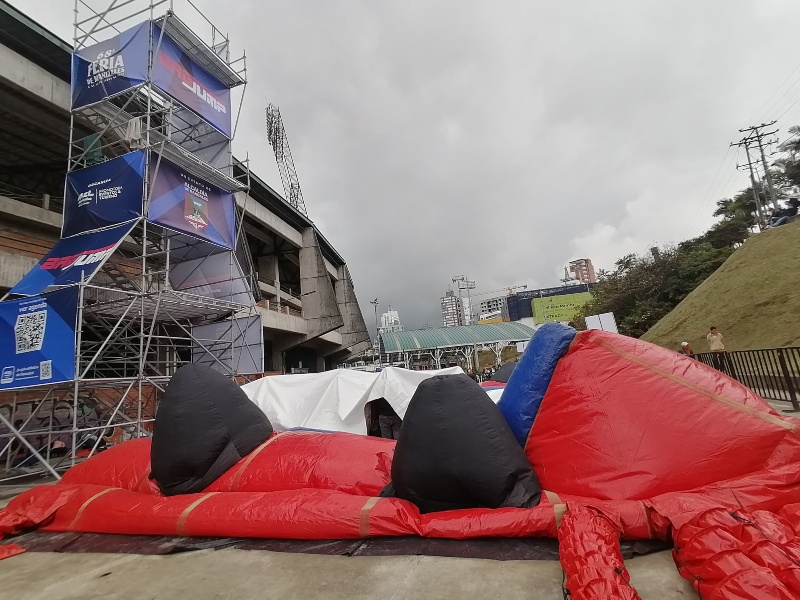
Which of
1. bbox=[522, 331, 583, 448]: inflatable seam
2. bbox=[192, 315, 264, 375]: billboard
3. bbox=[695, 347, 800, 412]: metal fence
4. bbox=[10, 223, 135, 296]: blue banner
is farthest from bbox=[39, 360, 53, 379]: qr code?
bbox=[695, 347, 800, 412]: metal fence

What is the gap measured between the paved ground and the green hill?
16.1 meters

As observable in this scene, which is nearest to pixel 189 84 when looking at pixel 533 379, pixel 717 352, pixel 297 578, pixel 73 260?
pixel 73 260

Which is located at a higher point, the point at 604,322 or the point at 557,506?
the point at 604,322

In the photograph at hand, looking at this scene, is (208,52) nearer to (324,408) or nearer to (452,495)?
(324,408)

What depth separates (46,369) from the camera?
5.91m

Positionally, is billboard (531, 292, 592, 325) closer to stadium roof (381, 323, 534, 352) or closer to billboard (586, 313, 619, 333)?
stadium roof (381, 323, 534, 352)

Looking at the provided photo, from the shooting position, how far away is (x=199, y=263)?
10734mm

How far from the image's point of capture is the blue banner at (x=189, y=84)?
29.2ft

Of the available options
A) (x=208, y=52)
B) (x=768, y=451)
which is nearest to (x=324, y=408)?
(x=768, y=451)

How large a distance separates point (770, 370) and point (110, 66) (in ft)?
49.1

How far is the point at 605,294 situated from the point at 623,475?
2888cm

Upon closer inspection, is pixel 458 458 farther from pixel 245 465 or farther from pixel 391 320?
pixel 391 320

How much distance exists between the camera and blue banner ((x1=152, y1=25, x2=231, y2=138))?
8.91 meters

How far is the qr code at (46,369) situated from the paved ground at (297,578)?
405 centimetres
